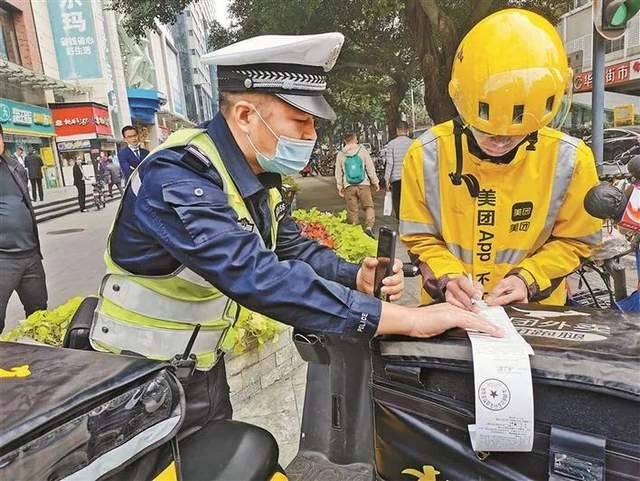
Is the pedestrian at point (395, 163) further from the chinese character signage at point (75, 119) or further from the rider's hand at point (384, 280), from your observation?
the chinese character signage at point (75, 119)

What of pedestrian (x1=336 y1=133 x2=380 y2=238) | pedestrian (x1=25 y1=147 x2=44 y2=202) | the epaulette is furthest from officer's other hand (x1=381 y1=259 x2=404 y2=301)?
pedestrian (x1=25 y1=147 x2=44 y2=202)

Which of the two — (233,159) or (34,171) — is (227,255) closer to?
(233,159)

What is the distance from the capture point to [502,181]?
1485 millimetres

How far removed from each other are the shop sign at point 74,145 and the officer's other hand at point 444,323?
24.4 m

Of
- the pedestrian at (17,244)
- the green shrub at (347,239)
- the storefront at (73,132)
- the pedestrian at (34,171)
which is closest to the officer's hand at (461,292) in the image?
the green shrub at (347,239)

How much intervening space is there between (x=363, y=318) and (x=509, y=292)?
56 centimetres

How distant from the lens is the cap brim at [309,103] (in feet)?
3.89

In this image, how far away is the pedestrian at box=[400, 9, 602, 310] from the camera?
1.26m

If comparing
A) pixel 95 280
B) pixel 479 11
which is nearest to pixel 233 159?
pixel 95 280

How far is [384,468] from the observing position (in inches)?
37.9

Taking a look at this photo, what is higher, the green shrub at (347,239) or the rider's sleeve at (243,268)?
the rider's sleeve at (243,268)

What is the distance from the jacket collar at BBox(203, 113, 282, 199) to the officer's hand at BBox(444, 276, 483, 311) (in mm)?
558

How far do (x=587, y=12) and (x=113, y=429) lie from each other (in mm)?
28659

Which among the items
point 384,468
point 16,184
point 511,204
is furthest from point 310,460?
point 16,184
